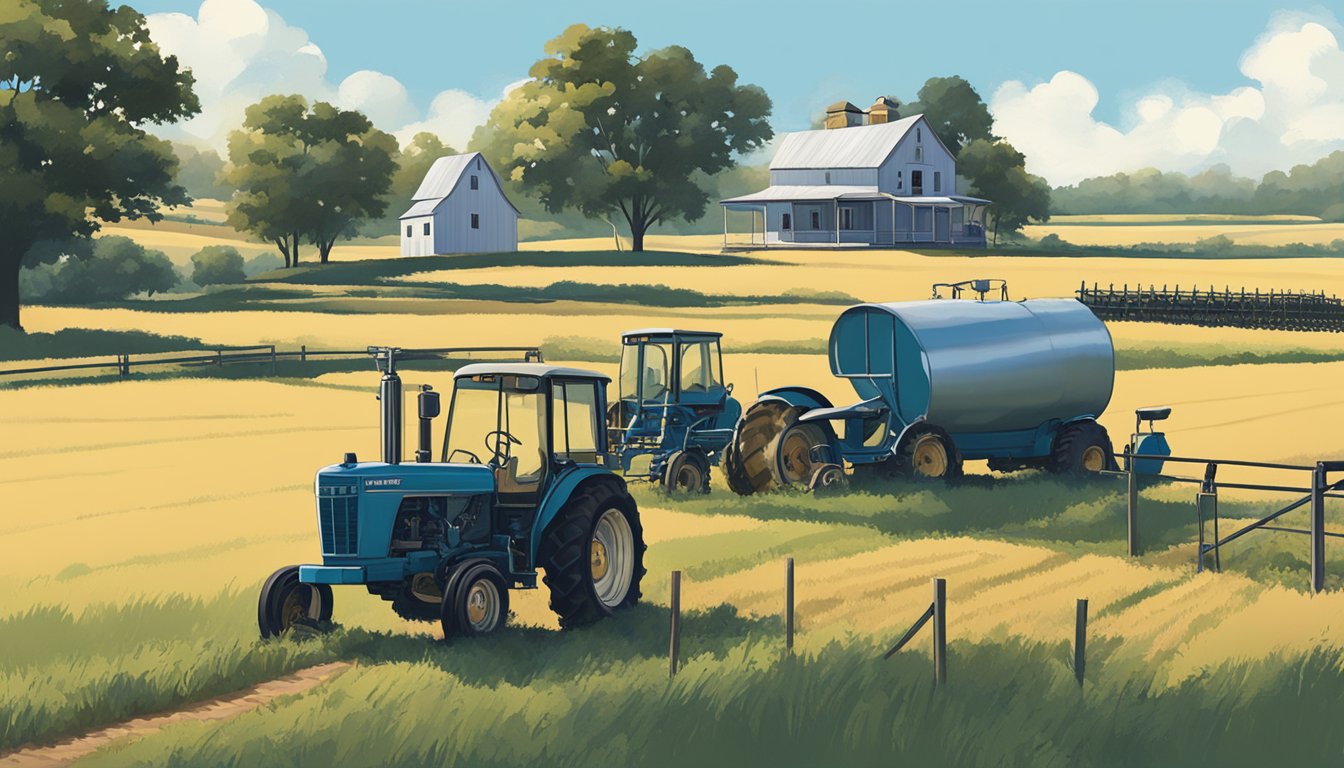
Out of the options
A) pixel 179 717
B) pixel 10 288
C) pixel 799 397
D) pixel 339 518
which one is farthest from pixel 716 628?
pixel 10 288

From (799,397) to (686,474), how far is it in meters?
2.37

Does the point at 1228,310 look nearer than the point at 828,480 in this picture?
No

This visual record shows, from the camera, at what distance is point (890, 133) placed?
113 metres

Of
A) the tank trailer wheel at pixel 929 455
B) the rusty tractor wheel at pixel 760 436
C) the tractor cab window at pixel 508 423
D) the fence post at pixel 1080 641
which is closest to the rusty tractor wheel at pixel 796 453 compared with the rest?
the rusty tractor wheel at pixel 760 436

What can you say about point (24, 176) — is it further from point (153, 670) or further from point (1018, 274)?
point (153, 670)

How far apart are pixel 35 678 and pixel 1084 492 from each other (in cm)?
1801

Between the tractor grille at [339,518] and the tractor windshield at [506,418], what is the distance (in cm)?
127

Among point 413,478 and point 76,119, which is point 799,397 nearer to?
point 413,478

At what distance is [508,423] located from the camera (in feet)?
55.2

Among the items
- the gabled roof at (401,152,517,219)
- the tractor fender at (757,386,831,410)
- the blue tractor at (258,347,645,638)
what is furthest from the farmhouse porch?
the blue tractor at (258,347,645,638)

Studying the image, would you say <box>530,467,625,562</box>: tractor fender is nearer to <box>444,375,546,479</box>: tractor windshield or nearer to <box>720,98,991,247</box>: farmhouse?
<box>444,375,546,479</box>: tractor windshield

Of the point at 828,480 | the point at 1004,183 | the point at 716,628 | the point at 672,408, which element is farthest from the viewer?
the point at 1004,183

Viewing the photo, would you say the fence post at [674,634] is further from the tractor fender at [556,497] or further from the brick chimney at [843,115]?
the brick chimney at [843,115]

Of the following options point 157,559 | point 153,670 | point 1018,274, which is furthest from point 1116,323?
point 153,670
